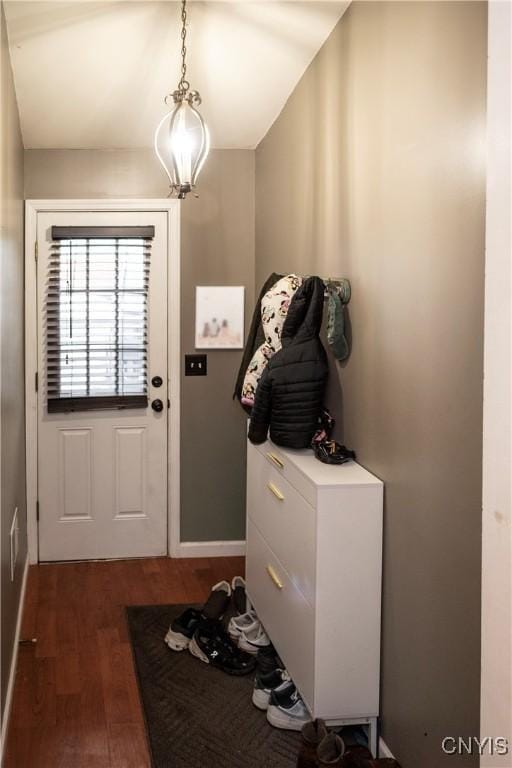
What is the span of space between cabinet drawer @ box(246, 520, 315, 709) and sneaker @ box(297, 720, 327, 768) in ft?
0.41

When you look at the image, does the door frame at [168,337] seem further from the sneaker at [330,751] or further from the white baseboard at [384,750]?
the sneaker at [330,751]

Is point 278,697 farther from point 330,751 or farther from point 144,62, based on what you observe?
point 144,62

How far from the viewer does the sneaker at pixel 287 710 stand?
8.77ft

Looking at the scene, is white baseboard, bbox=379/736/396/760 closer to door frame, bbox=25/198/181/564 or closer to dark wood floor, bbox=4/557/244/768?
dark wood floor, bbox=4/557/244/768

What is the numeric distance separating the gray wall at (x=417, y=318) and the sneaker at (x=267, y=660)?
2.03 feet

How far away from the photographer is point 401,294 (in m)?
2.26

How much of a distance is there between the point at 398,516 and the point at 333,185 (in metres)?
1.29

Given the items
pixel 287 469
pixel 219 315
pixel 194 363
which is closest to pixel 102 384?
pixel 194 363

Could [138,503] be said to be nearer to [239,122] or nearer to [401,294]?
[239,122]

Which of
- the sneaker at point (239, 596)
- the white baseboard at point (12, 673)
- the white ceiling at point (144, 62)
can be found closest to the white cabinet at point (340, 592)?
the white baseboard at point (12, 673)

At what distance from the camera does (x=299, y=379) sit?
2834 mm

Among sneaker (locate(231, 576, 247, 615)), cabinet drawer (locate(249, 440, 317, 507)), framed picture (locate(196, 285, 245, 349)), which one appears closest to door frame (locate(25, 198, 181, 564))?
framed picture (locate(196, 285, 245, 349))

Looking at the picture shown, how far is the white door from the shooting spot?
14.2 feet

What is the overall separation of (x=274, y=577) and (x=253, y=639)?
463mm
